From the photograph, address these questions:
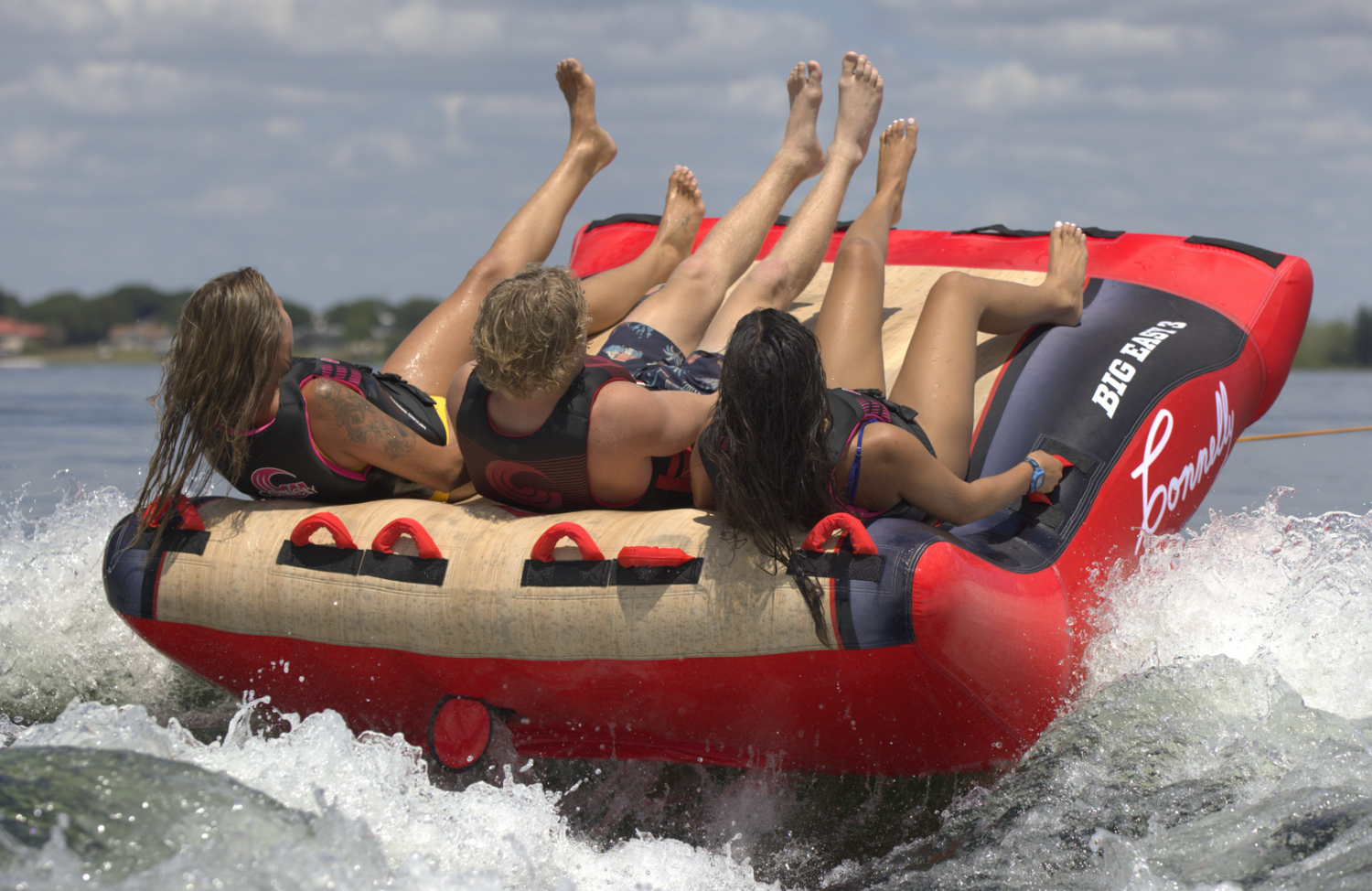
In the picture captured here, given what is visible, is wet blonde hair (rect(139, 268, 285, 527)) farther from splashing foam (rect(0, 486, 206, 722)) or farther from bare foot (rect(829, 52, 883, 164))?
bare foot (rect(829, 52, 883, 164))

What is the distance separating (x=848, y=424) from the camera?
7.94ft

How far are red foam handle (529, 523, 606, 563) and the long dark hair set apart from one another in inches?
11.5

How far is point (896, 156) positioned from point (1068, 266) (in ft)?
2.22

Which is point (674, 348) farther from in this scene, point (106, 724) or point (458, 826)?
point (106, 724)

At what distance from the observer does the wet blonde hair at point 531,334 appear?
8.01ft

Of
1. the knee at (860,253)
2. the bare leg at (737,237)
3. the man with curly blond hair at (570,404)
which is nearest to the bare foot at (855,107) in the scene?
the bare leg at (737,237)

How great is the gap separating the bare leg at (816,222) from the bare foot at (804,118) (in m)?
0.11

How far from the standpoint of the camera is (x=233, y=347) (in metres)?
2.65

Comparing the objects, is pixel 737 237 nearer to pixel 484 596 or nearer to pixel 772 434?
pixel 772 434

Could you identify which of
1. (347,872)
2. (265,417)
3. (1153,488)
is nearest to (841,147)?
(1153,488)

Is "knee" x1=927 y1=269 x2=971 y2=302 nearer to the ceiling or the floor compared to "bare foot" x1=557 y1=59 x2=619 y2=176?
nearer to the floor

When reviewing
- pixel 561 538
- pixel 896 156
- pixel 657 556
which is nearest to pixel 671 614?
pixel 657 556

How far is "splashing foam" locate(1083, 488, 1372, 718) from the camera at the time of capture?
2.73 metres

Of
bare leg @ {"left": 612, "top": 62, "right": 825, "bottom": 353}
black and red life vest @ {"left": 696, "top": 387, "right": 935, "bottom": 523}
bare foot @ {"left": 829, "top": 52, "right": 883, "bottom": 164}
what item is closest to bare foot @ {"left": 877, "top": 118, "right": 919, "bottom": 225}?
bare foot @ {"left": 829, "top": 52, "right": 883, "bottom": 164}
